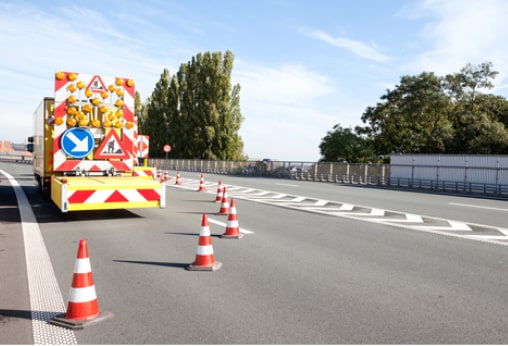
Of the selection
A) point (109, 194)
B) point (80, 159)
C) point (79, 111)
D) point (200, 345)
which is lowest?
point (200, 345)

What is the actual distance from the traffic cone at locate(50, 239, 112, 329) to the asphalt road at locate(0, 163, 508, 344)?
0.16 metres

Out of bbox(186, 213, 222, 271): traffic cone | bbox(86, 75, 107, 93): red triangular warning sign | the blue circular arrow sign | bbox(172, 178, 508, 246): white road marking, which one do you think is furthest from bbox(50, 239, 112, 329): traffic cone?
bbox(86, 75, 107, 93): red triangular warning sign

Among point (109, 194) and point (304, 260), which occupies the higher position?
point (109, 194)

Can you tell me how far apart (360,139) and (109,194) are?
51477 mm

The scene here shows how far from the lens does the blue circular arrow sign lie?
1066cm

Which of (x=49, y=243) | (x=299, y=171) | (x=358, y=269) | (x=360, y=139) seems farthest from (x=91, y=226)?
(x=360, y=139)

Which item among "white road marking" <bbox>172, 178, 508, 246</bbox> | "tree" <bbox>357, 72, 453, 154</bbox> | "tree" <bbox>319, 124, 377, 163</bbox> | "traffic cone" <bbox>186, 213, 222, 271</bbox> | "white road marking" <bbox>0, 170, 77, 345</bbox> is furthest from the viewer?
"tree" <bbox>319, 124, 377, 163</bbox>

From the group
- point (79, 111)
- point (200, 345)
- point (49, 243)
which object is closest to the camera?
point (200, 345)

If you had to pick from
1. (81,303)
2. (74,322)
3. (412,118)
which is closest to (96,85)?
(81,303)

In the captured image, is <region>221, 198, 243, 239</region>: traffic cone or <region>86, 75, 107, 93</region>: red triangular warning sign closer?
<region>221, 198, 243, 239</region>: traffic cone

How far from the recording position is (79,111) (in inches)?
427

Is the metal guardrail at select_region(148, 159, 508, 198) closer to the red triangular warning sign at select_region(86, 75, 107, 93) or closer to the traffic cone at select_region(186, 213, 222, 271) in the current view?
the red triangular warning sign at select_region(86, 75, 107, 93)

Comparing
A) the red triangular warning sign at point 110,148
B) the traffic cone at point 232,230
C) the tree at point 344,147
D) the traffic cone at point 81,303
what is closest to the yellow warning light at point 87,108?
the red triangular warning sign at point 110,148

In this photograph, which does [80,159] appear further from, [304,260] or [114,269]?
[304,260]
